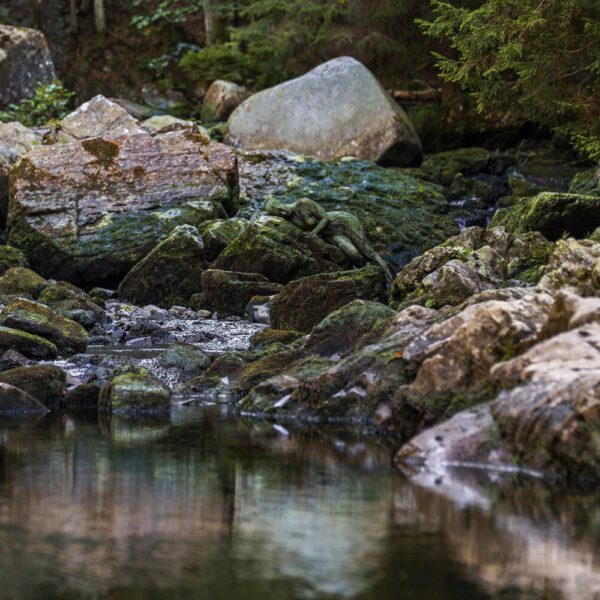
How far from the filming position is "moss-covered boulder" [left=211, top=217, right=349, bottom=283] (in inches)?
645

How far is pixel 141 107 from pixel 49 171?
36.4 feet

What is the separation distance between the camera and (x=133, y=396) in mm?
9258

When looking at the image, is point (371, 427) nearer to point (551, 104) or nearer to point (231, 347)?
point (231, 347)

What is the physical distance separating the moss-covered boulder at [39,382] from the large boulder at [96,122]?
15142mm

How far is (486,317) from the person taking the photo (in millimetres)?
7297

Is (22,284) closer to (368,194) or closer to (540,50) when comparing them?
(368,194)

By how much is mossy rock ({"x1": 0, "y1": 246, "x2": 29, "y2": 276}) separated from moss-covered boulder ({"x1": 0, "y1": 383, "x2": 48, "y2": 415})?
850cm

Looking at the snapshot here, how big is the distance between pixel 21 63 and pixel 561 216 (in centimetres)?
1845

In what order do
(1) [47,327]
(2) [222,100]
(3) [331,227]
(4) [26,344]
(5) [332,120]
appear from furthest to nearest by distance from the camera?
(2) [222,100] → (5) [332,120] → (3) [331,227] → (1) [47,327] → (4) [26,344]

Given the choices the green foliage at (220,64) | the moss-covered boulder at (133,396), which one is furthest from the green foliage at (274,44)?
the moss-covered boulder at (133,396)

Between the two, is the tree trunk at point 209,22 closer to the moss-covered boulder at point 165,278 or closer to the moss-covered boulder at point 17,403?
the moss-covered boulder at point 165,278

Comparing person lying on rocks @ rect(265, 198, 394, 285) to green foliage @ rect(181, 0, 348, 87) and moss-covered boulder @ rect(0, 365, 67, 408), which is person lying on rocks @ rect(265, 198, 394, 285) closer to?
moss-covered boulder @ rect(0, 365, 67, 408)

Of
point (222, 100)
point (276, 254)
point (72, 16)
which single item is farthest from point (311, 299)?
point (72, 16)

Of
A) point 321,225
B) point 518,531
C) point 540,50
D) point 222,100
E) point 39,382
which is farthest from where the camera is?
point 222,100
